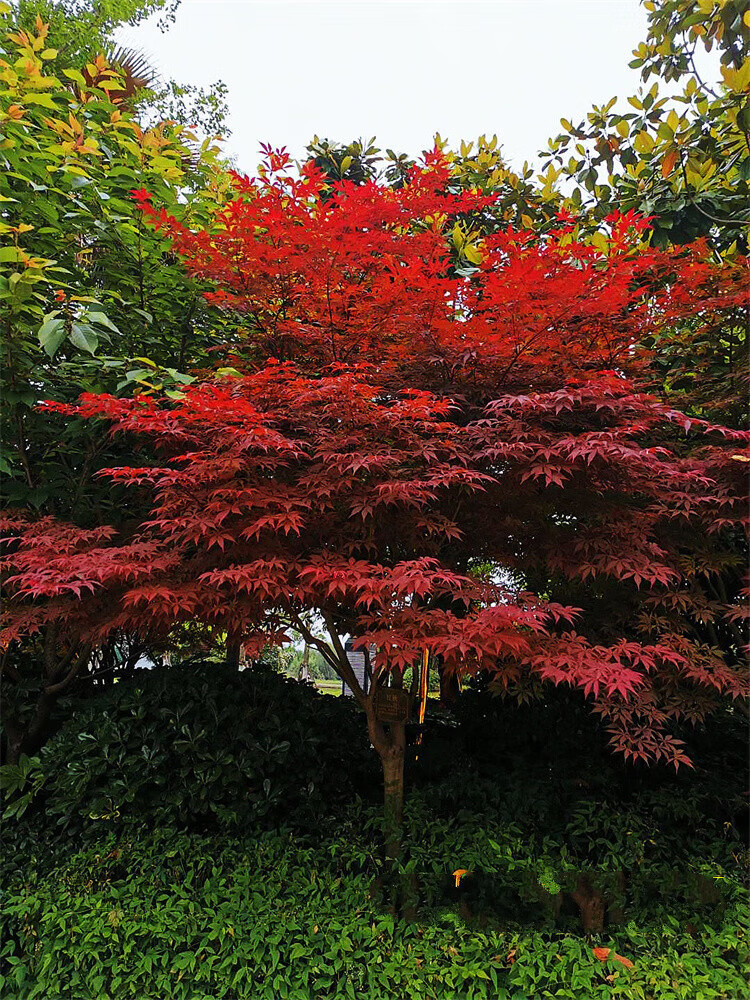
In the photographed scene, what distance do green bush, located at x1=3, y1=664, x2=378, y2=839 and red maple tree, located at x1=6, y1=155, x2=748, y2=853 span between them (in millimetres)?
734

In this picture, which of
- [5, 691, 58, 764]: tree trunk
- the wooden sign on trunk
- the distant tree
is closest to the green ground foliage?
[5, 691, 58, 764]: tree trunk

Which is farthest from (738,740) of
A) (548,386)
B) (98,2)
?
(98,2)

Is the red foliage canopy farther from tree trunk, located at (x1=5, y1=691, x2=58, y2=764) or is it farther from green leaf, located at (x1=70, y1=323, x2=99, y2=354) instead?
tree trunk, located at (x1=5, y1=691, x2=58, y2=764)

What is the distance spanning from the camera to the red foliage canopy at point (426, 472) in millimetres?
2479

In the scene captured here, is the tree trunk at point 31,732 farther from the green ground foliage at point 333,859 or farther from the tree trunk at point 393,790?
the tree trunk at point 393,790

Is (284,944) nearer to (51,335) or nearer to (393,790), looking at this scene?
(393,790)

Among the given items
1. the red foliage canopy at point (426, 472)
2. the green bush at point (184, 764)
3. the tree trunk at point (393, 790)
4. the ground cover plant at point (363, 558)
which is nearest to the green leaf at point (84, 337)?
Answer: the ground cover plant at point (363, 558)

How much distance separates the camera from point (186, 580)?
271 cm

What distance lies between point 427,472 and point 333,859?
2168 millimetres

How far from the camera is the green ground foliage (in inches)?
108

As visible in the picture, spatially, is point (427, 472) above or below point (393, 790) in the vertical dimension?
above

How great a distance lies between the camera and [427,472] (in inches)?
99.1

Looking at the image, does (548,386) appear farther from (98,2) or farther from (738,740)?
(98,2)

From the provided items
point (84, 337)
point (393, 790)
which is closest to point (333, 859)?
point (393, 790)
